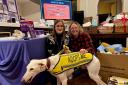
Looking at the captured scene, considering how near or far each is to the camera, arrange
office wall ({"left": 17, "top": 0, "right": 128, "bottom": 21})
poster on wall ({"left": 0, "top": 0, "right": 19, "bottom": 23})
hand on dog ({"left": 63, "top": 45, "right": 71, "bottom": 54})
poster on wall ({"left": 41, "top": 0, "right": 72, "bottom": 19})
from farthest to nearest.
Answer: office wall ({"left": 17, "top": 0, "right": 128, "bottom": 21}) < poster on wall ({"left": 41, "top": 0, "right": 72, "bottom": 19}) < poster on wall ({"left": 0, "top": 0, "right": 19, "bottom": 23}) < hand on dog ({"left": 63, "top": 45, "right": 71, "bottom": 54})

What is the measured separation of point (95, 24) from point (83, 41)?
107 centimetres

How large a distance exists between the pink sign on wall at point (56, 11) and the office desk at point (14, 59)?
1.57m

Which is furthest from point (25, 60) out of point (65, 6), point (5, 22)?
point (65, 6)

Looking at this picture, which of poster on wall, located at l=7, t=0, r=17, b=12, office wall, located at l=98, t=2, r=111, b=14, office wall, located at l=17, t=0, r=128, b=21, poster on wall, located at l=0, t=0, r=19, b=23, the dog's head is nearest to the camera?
the dog's head

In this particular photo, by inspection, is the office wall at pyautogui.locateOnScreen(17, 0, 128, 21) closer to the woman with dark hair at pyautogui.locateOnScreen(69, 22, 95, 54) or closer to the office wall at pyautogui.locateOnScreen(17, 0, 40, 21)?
the office wall at pyautogui.locateOnScreen(17, 0, 40, 21)

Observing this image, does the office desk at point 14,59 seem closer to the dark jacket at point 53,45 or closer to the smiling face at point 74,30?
the dark jacket at point 53,45

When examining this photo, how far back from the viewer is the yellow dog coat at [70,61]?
1911 mm

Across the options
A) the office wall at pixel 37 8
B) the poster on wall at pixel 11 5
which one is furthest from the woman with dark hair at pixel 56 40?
the office wall at pixel 37 8

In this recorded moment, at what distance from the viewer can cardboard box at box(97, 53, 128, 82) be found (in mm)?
2416

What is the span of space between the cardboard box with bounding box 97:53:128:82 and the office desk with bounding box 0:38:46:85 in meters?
1.12

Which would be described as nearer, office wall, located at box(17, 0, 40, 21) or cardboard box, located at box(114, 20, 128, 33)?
cardboard box, located at box(114, 20, 128, 33)

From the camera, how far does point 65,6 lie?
3.75m

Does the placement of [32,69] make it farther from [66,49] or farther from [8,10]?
[8,10]

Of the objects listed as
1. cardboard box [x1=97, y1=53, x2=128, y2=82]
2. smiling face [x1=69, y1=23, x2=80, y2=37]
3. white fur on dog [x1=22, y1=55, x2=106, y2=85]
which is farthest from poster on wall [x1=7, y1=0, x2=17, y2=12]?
cardboard box [x1=97, y1=53, x2=128, y2=82]
